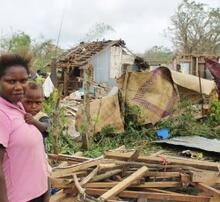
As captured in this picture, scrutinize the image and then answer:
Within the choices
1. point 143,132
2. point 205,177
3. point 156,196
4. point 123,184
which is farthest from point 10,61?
point 143,132

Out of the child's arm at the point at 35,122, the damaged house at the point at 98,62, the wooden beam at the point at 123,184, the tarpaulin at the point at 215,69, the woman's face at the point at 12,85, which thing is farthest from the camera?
the damaged house at the point at 98,62

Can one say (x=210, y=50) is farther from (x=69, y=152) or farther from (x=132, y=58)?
(x=69, y=152)

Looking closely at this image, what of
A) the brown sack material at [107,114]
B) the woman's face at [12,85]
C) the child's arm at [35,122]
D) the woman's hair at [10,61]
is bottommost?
the brown sack material at [107,114]

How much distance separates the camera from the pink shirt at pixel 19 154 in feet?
6.88

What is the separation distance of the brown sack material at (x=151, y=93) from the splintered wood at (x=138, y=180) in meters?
4.58

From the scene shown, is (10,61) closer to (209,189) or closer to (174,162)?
(209,189)

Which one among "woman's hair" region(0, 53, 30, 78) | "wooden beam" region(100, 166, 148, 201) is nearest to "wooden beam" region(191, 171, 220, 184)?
"wooden beam" region(100, 166, 148, 201)

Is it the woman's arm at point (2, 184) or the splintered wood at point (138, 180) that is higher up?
the woman's arm at point (2, 184)

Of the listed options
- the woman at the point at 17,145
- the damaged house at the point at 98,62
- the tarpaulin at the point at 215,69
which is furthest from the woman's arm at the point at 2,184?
the damaged house at the point at 98,62

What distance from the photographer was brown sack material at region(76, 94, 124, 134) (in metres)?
9.23

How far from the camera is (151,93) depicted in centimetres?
1029

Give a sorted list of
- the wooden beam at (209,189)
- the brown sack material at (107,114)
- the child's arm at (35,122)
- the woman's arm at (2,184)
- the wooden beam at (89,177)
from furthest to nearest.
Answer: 1. the brown sack material at (107,114)
2. the wooden beam at (89,177)
3. the wooden beam at (209,189)
4. the child's arm at (35,122)
5. the woman's arm at (2,184)

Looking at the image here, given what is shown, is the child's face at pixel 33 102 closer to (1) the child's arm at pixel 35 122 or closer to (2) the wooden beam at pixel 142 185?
(1) the child's arm at pixel 35 122

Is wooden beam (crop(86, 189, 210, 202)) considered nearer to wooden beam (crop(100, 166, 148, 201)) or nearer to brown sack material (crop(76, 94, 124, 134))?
wooden beam (crop(100, 166, 148, 201))
